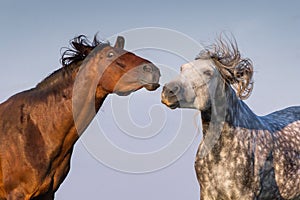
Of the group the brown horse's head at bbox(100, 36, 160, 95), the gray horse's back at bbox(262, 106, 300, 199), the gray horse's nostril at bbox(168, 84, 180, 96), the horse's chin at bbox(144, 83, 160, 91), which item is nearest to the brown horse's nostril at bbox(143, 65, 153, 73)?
the brown horse's head at bbox(100, 36, 160, 95)

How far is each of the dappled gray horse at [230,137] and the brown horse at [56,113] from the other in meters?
0.72

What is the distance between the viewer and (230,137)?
761 centimetres

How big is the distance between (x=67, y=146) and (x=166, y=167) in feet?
4.91

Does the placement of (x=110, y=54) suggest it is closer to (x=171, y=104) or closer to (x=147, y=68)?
(x=147, y=68)

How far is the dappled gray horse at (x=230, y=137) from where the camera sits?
24.3 feet

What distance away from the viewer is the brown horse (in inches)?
310

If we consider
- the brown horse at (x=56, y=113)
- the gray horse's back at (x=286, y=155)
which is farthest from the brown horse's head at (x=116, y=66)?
the gray horse's back at (x=286, y=155)

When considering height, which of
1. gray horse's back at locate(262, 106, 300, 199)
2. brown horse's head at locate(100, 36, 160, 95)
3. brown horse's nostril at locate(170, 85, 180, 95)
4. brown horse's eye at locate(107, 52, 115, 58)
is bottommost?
gray horse's back at locate(262, 106, 300, 199)

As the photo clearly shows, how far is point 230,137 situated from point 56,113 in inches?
102

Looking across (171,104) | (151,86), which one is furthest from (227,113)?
(151,86)

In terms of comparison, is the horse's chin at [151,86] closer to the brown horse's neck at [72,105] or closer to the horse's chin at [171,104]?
the horse's chin at [171,104]

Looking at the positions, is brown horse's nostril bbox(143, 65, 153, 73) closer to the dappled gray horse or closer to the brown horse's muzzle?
the brown horse's muzzle

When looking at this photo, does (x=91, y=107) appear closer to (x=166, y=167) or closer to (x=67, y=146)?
(x=67, y=146)

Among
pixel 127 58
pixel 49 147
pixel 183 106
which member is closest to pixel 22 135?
pixel 49 147
